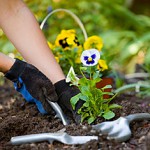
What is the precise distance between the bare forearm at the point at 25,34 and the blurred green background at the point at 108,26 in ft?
4.86

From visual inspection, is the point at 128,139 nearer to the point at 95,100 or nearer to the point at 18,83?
the point at 95,100

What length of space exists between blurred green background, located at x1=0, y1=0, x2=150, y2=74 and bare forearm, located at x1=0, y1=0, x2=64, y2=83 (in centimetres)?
148

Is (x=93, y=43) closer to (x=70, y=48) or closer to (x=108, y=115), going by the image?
(x=70, y=48)

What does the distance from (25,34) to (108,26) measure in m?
3.48

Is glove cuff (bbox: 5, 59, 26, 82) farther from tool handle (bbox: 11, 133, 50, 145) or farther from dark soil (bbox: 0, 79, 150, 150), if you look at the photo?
tool handle (bbox: 11, 133, 50, 145)

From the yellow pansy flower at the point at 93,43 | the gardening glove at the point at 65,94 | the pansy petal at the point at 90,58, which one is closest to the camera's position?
the pansy petal at the point at 90,58

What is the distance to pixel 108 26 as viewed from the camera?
5.60 meters

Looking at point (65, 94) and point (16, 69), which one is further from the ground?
point (16, 69)

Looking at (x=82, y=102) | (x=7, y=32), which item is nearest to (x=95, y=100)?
(x=82, y=102)

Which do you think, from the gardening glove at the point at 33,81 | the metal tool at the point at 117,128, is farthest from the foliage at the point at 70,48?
the metal tool at the point at 117,128

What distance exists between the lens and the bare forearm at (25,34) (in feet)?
7.10

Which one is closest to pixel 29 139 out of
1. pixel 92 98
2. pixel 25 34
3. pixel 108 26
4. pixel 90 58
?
pixel 92 98

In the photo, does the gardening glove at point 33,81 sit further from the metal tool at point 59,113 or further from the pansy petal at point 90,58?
the pansy petal at point 90,58

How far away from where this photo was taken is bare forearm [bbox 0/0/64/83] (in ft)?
7.10
